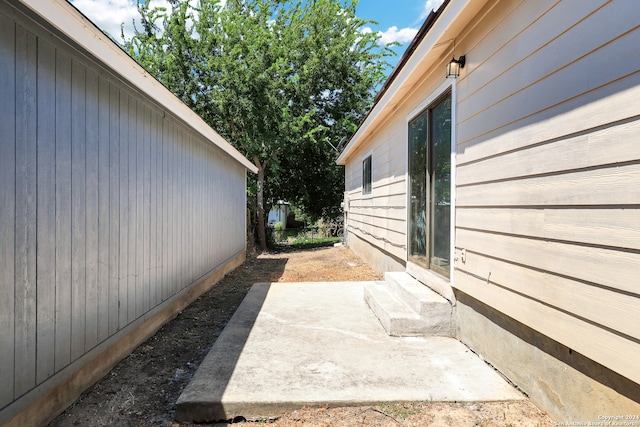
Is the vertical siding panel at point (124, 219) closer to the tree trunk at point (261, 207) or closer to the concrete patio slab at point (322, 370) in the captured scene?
the concrete patio slab at point (322, 370)

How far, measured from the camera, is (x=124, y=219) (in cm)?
313

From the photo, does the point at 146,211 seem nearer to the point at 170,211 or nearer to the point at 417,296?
the point at 170,211

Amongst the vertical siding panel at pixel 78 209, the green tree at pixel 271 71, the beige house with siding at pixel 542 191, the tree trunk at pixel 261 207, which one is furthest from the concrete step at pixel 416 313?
the tree trunk at pixel 261 207

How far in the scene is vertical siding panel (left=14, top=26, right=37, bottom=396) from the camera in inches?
76.2

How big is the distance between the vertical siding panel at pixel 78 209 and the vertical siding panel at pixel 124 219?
1.72ft

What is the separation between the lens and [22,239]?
6.46 ft

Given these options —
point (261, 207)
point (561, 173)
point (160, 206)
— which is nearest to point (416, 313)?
point (561, 173)

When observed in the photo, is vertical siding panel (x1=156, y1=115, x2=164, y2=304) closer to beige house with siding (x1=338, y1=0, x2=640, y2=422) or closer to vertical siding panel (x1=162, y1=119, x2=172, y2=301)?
vertical siding panel (x1=162, y1=119, x2=172, y2=301)

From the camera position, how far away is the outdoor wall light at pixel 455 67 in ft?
10.8

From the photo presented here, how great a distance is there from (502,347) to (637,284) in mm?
1223

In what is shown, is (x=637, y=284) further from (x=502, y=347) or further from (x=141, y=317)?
(x=141, y=317)

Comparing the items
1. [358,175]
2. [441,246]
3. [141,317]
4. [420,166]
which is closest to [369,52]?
[358,175]

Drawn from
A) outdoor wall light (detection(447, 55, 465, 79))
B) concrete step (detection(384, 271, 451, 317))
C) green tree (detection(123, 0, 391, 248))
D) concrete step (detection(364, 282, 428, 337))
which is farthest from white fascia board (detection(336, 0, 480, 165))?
green tree (detection(123, 0, 391, 248))

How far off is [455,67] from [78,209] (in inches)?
127
